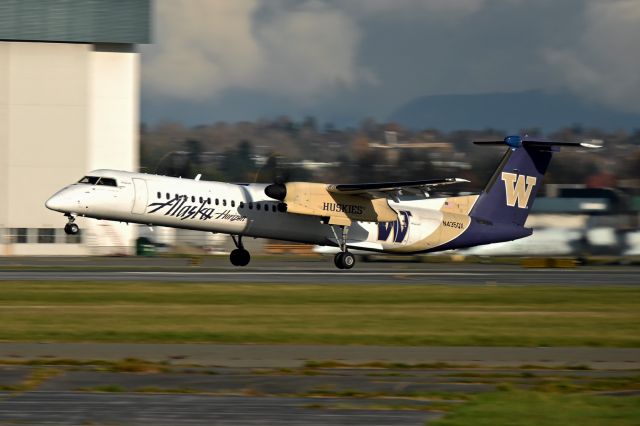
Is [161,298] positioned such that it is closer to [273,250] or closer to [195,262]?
[195,262]

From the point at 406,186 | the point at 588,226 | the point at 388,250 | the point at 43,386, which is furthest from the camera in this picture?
the point at 588,226

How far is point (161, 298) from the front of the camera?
24.5m

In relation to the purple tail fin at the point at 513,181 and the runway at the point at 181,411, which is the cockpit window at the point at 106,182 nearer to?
the purple tail fin at the point at 513,181

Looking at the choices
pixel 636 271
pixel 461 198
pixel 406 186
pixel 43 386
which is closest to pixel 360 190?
pixel 406 186

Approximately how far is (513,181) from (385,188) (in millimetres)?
6499

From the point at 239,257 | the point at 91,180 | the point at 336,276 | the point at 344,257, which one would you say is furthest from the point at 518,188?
the point at 91,180

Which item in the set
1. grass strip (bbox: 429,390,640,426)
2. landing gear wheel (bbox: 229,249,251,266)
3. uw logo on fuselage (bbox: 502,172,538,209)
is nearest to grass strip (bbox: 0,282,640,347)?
grass strip (bbox: 429,390,640,426)

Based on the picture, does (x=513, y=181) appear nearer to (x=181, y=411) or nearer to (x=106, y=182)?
(x=106, y=182)

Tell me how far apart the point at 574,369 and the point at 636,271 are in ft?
89.8

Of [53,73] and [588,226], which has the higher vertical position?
[53,73]

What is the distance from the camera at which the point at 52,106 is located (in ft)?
201

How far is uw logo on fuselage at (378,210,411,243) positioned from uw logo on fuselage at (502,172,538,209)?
4413 mm

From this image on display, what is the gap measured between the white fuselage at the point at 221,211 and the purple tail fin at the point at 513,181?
192 centimetres

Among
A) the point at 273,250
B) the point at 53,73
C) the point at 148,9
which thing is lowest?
the point at 273,250
